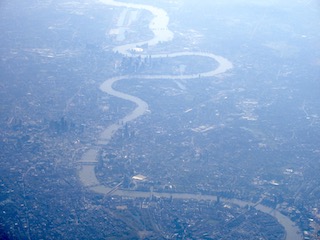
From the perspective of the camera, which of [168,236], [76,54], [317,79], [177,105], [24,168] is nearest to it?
[168,236]

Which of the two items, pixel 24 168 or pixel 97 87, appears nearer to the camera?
pixel 24 168

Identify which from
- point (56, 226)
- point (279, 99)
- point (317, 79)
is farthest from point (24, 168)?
point (317, 79)

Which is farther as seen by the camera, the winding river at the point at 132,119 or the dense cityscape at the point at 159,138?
the winding river at the point at 132,119

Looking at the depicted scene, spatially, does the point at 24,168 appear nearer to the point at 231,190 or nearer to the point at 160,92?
the point at 231,190

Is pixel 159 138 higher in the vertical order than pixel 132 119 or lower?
higher

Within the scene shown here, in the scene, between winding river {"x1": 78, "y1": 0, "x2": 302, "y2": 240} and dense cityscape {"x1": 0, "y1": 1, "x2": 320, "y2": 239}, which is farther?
winding river {"x1": 78, "y1": 0, "x2": 302, "y2": 240}

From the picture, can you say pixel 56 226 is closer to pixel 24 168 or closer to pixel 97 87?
pixel 24 168

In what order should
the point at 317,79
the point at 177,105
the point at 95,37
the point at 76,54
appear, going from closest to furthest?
the point at 177,105, the point at 317,79, the point at 76,54, the point at 95,37

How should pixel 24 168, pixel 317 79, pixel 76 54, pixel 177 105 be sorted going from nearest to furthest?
pixel 24 168, pixel 177 105, pixel 317 79, pixel 76 54

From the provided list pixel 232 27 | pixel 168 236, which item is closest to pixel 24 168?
pixel 168 236

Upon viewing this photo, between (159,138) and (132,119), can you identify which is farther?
(132,119)
